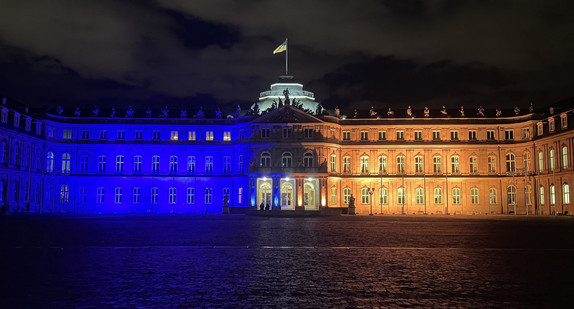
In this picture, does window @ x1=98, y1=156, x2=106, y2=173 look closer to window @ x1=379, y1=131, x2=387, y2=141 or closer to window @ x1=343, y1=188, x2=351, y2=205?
window @ x1=343, y1=188, x2=351, y2=205

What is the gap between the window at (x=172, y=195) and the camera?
2985 inches

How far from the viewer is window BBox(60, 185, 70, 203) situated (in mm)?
74812

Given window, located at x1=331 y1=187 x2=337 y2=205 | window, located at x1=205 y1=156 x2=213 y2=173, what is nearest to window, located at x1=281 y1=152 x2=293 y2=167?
window, located at x1=331 y1=187 x2=337 y2=205

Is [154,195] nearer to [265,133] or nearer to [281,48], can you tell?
[265,133]

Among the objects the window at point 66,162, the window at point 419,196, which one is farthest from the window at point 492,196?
the window at point 66,162

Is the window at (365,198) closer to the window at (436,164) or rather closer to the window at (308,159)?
the window at (308,159)

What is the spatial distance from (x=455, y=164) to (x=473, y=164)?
2.58 metres

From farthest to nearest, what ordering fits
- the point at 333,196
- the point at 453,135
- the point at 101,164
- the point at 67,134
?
the point at 101,164, the point at 453,135, the point at 67,134, the point at 333,196

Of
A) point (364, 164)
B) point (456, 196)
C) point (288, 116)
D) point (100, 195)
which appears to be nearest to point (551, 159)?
point (456, 196)

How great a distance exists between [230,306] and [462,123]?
73.7m

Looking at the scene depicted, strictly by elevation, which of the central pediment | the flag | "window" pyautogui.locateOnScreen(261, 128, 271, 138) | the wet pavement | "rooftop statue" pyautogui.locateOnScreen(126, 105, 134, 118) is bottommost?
the wet pavement

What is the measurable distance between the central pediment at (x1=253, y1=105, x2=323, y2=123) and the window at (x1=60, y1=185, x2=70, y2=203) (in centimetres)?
2938

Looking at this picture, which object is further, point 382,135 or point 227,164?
point 382,135

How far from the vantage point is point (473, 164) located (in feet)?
249
